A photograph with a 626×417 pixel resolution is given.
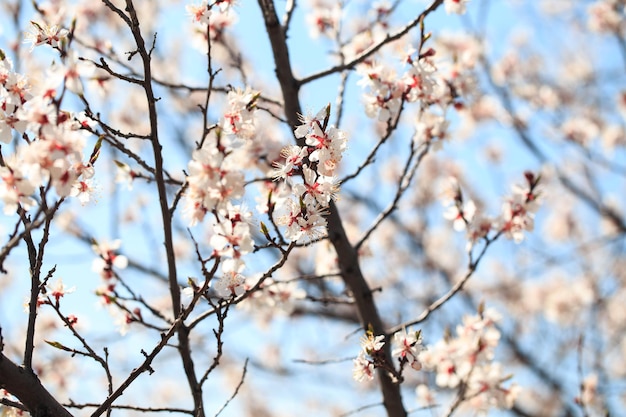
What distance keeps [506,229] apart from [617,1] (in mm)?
4854

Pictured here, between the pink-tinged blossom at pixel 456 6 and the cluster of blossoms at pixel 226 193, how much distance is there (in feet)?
4.20

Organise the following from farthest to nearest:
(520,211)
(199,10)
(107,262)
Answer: (520,211), (107,262), (199,10)

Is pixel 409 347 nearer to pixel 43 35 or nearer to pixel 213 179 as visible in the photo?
pixel 213 179

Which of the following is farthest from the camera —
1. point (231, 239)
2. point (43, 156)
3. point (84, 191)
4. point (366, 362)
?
point (366, 362)

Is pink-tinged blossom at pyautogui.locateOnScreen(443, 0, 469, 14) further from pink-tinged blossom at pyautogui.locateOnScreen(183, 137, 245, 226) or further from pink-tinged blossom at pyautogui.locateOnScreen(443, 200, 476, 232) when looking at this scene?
pink-tinged blossom at pyautogui.locateOnScreen(183, 137, 245, 226)

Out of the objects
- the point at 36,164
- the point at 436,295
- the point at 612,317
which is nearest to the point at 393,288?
the point at 436,295

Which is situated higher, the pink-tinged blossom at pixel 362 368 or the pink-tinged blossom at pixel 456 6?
the pink-tinged blossom at pixel 456 6

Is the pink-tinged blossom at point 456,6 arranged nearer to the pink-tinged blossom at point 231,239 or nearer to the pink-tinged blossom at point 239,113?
the pink-tinged blossom at point 239,113

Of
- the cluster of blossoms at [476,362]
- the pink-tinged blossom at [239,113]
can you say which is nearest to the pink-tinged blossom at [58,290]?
the pink-tinged blossom at [239,113]

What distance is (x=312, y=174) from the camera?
5.58ft

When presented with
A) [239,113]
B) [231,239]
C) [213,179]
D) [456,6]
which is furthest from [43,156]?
[456,6]

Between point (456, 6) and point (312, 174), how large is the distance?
4.80 ft

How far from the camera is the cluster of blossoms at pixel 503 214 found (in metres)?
2.67

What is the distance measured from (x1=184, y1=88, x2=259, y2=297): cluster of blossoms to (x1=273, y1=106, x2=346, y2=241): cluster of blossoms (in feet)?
0.49
